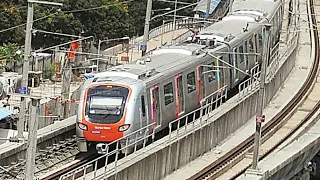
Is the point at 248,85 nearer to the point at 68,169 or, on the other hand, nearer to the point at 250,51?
the point at 250,51

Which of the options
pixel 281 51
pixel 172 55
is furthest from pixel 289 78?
pixel 172 55

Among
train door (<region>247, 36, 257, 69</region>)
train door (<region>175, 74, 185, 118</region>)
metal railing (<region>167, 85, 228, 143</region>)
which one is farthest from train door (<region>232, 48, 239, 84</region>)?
train door (<region>175, 74, 185, 118</region>)

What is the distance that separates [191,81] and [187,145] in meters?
2.69

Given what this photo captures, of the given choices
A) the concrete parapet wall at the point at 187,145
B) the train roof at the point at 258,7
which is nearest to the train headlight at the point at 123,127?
the concrete parapet wall at the point at 187,145

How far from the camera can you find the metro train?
905 inches

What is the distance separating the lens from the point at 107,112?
2300cm

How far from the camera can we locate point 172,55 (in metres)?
28.1

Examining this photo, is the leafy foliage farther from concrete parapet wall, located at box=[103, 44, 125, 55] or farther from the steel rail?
the steel rail

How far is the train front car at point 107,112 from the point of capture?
22891 millimetres

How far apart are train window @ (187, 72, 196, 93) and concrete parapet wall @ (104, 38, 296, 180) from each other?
46.9 inches

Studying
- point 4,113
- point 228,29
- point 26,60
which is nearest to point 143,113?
point 26,60

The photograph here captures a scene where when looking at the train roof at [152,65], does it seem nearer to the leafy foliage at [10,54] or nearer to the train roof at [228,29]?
the train roof at [228,29]

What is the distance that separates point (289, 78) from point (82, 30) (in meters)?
21.7

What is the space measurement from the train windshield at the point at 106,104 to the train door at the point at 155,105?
115 centimetres
